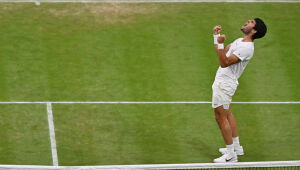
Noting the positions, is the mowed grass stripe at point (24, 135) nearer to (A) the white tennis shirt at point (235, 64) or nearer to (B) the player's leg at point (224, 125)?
(B) the player's leg at point (224, 125)

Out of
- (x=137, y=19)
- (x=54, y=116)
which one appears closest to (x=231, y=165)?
(x=54, y=116)

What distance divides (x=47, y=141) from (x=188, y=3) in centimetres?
654

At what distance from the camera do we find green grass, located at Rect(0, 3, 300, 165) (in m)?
11.3

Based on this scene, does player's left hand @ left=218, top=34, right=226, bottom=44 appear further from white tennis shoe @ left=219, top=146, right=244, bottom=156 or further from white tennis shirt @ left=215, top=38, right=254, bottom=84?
white tennis shoe @ left=219, top=146, right=244, bottom=156

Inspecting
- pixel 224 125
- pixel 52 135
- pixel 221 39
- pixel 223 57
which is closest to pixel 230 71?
pixel 223 57

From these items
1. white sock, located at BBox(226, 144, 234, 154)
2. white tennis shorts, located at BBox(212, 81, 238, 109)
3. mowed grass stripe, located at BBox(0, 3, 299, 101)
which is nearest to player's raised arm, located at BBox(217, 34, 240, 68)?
white tennis shorts, located at BBox(212, 81, 238, 109)

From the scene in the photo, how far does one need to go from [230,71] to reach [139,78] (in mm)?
3337

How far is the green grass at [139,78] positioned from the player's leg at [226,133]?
0.35 metres

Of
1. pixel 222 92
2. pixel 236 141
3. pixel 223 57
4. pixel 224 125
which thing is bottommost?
pixel 236 141

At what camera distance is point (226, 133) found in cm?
1059

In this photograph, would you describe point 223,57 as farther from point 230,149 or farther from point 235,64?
point 230,149

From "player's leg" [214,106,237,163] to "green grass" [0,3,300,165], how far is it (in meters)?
0.35

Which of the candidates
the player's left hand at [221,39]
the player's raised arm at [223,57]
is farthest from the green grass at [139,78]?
the player's left hand at [221,39]

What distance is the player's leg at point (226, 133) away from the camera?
10586 mm
